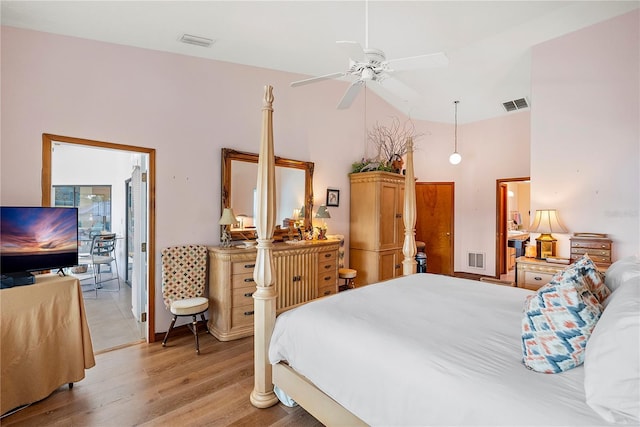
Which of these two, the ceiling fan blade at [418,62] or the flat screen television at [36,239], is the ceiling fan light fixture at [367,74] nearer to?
the ceiling fan blade at [418,62]

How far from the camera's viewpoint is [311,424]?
1971 mm

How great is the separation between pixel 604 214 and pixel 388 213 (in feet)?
8.10

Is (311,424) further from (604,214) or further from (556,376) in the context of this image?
(604,214)

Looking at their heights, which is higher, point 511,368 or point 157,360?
point 511,368

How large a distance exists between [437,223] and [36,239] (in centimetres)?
600

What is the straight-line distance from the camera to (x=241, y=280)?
331 centimetres

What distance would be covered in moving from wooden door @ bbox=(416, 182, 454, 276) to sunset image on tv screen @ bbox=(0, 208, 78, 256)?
553 cm

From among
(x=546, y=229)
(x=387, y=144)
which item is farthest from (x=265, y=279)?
(x=387, y=144)

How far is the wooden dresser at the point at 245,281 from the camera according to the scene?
127 inches

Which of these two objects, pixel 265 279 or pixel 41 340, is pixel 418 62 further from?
pixel 41 340

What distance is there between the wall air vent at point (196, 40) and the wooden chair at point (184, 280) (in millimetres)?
2113

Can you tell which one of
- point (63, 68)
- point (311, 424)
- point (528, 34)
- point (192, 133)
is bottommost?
point (311, 424)

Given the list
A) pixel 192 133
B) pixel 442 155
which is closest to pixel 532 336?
pixel 192 133

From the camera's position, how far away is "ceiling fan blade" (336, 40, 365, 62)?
6.55ft
